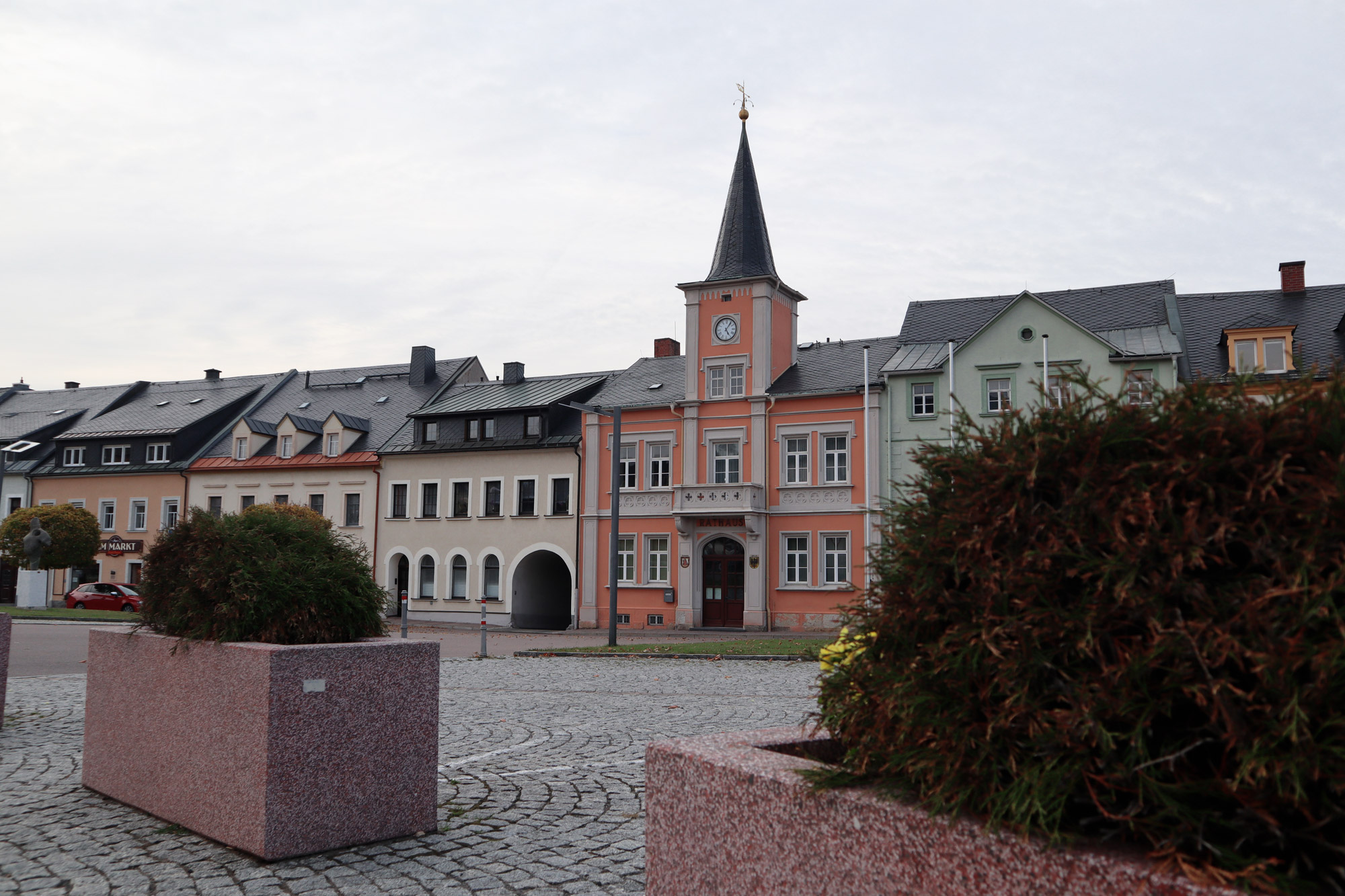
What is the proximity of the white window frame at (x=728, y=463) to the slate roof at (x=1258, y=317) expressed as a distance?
47.5 ft

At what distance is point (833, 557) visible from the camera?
35312 millimetres

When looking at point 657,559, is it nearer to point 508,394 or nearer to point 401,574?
point 508,394

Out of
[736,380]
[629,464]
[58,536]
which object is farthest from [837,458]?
[58,536]

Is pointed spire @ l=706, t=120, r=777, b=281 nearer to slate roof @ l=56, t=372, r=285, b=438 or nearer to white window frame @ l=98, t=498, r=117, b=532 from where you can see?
slate roof @ l=56, t=372, r=285, b=438

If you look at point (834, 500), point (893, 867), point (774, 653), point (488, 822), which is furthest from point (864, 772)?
point (834, 500)

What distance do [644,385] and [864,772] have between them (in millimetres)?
37847

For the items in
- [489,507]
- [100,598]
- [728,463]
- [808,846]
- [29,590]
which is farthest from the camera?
[29,590]

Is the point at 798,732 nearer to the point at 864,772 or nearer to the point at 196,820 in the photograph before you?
the point at 864,772

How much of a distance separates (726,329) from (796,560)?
27.9 ft

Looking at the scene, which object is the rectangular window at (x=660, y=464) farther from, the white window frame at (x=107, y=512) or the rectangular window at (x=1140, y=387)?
the rectangular window at (x=1140, y=387)

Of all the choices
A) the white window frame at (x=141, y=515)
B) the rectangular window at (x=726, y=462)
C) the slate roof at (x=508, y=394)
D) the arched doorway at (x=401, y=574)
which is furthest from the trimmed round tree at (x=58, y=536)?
the rectangular window at (x=726, y=462)

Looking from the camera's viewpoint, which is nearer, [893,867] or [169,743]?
[893,867]

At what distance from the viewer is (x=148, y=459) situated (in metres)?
50.1

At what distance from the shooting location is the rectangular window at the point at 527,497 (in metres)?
41.2
